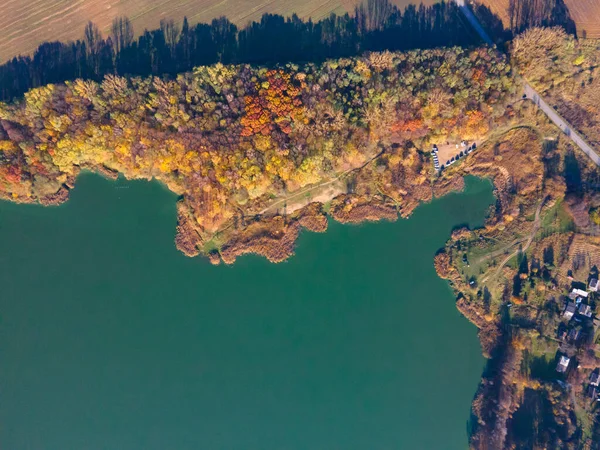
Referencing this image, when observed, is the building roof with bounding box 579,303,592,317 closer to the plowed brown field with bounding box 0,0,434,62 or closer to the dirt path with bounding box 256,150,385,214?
the dirt path with bounding box 256,150,385,214

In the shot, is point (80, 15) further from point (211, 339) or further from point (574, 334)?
point (574, 334)

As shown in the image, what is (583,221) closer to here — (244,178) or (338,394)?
(338,394)

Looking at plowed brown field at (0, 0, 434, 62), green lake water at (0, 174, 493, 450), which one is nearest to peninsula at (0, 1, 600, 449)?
plowed brown field at (0, 0, 434, 62)

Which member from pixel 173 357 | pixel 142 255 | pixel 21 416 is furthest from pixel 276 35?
pixel 21 416

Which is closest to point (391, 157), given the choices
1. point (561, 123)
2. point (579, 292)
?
point (561, 123)

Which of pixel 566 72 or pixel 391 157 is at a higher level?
pixel 566 72

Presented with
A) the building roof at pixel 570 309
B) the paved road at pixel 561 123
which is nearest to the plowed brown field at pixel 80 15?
the paved road at pixel 561 123

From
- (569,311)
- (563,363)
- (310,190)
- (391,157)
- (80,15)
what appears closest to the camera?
(563,363)
